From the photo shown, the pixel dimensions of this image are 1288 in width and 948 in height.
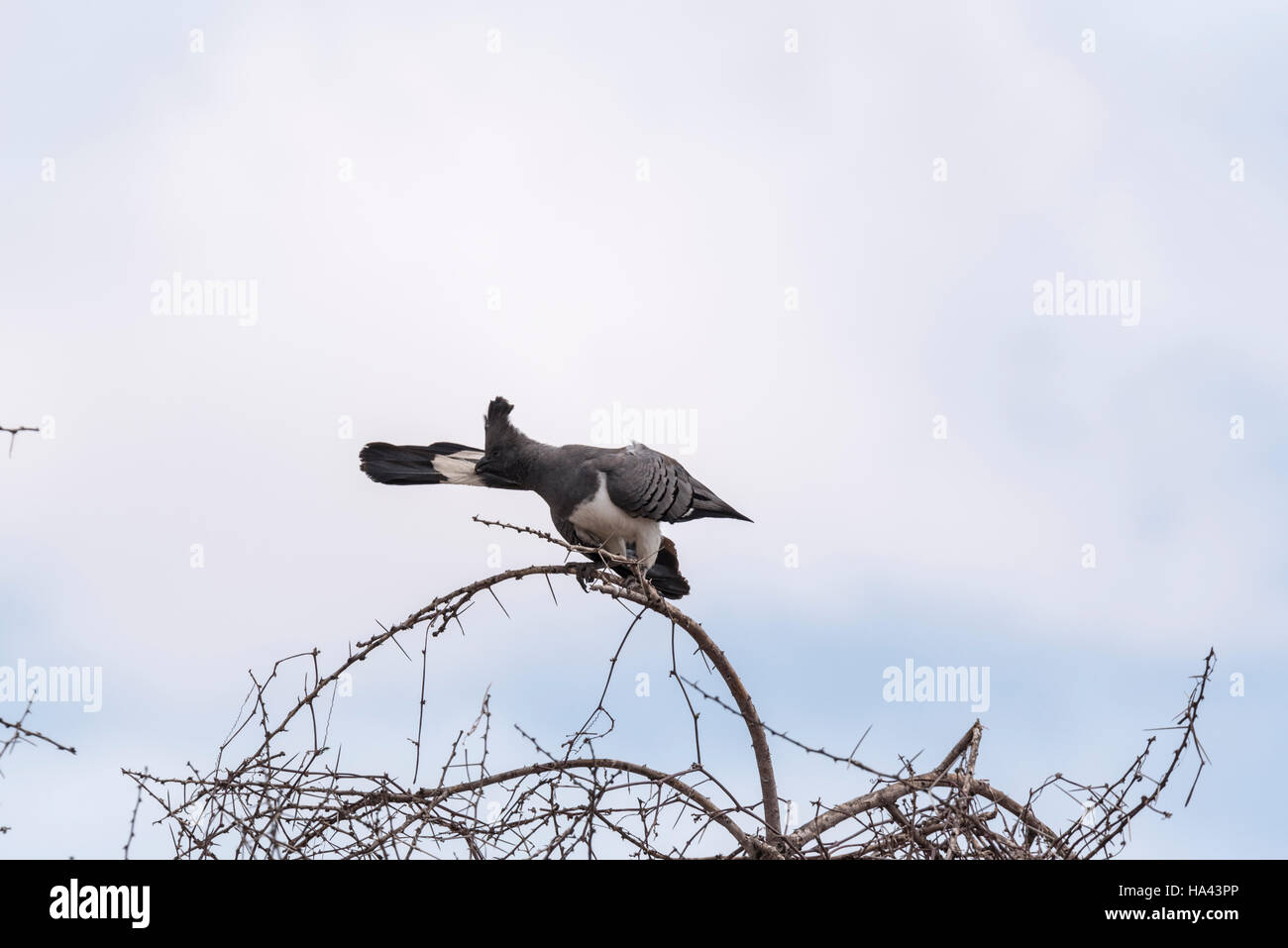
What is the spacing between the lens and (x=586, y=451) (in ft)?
18.2

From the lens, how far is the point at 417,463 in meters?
5.31

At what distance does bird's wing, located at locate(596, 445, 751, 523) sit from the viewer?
17.6 ft

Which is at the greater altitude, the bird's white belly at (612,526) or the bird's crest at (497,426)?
the bird's crest at (497,426)

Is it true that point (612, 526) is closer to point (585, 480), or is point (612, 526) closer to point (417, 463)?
point (585, 480)
